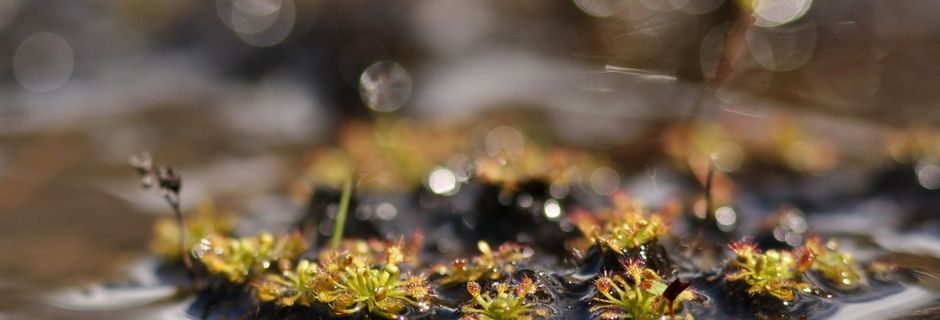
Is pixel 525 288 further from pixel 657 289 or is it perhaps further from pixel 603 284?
pixel 657 289

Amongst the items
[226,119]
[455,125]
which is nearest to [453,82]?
[455,125]

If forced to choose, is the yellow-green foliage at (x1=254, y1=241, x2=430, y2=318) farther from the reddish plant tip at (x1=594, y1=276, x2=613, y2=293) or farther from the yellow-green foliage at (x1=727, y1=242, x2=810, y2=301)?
the yellow-green foliage at (x1=727, y1=242, x2=810, y2=301)

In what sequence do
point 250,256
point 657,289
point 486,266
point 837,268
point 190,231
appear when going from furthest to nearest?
point 190,231
point 250,256
point 837,268
point 486,266
point 657,289

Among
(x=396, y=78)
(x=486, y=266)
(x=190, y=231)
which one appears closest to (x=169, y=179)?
(x=190, y=231)

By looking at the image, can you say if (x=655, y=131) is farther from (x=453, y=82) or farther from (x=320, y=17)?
(x=320, y=17)

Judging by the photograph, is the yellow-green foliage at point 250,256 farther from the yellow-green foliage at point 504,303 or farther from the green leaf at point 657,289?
the green leaf at point 657,289

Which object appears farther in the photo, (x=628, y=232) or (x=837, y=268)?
(x=837, y=268)

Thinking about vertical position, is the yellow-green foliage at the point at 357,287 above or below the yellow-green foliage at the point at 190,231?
below

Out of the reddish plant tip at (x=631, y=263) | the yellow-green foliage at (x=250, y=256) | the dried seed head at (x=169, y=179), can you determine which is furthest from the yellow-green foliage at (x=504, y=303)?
the dried seed head at (x=169, y=179)
